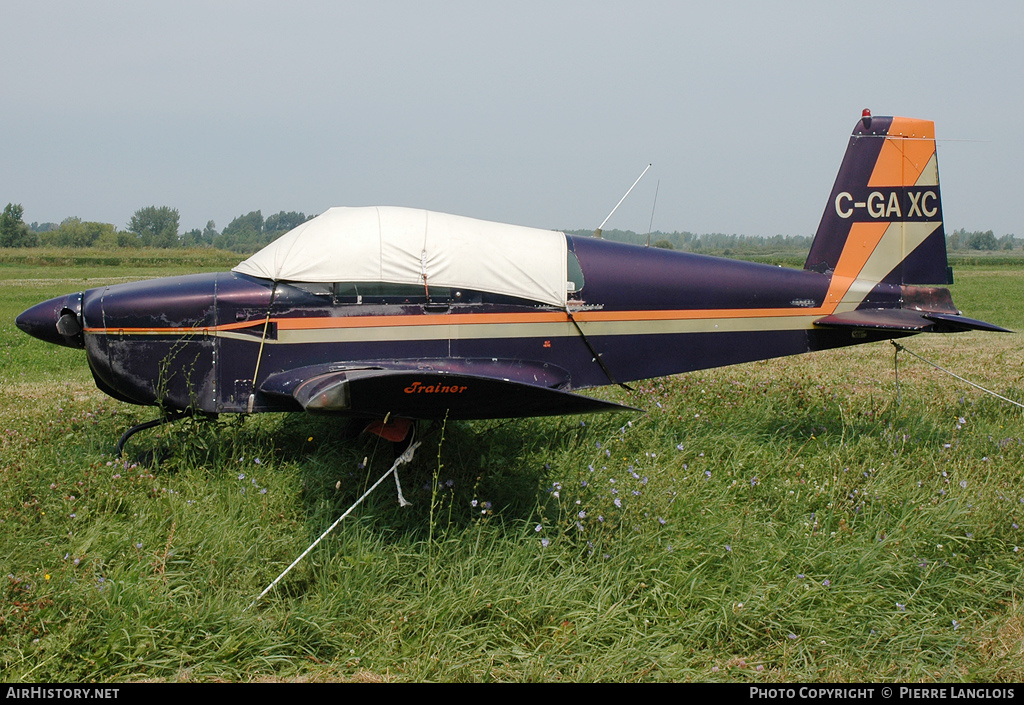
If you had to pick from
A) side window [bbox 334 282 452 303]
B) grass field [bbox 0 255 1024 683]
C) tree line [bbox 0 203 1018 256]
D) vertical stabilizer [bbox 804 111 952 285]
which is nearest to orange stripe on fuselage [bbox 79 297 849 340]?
side window [bbox 334 282 452 303]

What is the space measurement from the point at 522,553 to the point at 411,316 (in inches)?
72.1

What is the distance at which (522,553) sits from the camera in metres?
3.91

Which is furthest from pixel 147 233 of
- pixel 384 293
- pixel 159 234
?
pixel 384 293

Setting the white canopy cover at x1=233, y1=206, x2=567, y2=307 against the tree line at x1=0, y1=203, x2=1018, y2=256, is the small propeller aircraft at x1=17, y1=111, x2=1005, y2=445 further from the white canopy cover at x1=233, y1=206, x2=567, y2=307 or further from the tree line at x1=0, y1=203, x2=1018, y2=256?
the tree line at x1=0, y1=203, x2=1018, y2=256

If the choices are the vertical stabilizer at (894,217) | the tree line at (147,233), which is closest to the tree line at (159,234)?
the tree line at (147,233)

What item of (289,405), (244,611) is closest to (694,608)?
(244,611)

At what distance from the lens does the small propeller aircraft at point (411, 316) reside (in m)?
4.73

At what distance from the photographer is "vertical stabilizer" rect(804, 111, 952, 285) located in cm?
600

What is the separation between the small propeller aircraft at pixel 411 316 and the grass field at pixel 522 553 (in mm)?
640

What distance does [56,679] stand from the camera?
2963mm

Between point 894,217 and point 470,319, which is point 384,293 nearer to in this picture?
point 470,319

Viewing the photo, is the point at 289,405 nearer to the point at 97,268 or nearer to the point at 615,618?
the point at 615,618

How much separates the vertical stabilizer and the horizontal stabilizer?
0.38m

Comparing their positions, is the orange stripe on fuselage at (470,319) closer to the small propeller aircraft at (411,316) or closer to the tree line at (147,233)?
the small propeller aircraft at (411,316)
